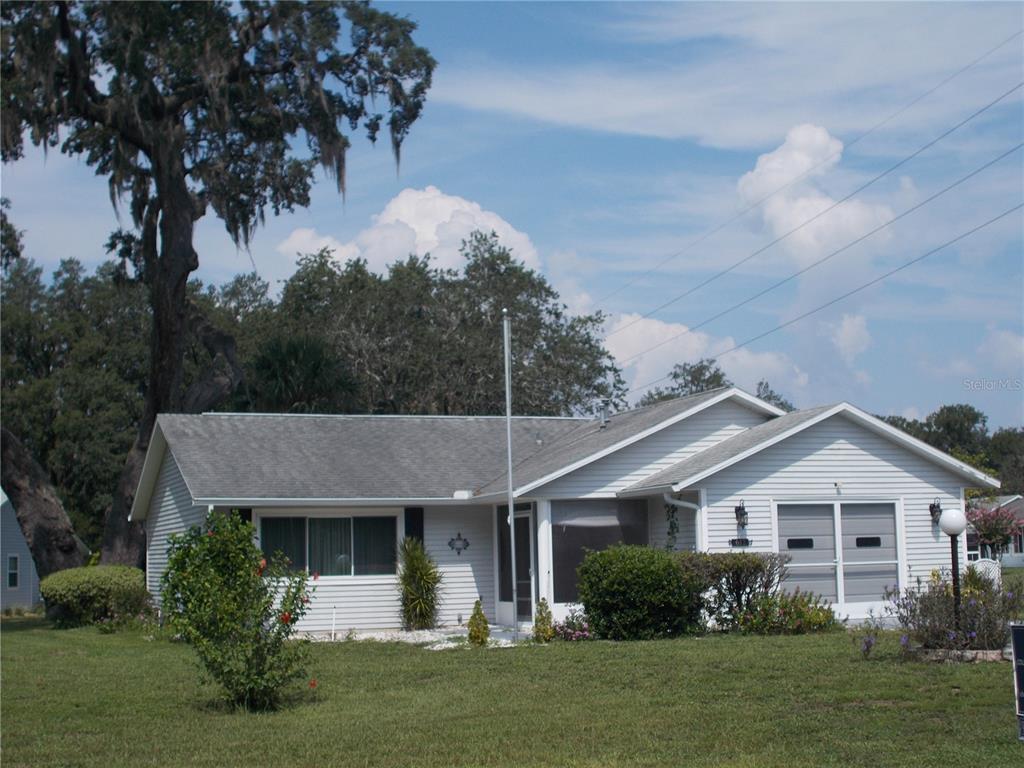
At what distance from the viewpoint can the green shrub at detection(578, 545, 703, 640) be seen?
1756 cm

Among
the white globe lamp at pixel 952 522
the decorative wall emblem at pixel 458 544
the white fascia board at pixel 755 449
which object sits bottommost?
the decorative wall emblem at pixel 458 544

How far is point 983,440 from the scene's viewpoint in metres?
77.1

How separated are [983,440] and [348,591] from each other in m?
64.3

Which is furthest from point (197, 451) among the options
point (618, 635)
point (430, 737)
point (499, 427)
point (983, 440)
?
point (983, 440)

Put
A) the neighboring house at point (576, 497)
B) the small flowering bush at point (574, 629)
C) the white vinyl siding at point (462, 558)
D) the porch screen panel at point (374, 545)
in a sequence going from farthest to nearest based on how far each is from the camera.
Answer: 1. the white vinyl siding at point (462, 558)
2. the porch screen panel at point (374, 545)
3. the neighboring house at point (576, 497)
4. the small flowering bush at point (574, 629)

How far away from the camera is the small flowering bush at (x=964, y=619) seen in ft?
42.5

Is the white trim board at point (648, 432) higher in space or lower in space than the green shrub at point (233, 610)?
higher

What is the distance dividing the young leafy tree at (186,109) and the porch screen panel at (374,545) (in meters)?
9.56

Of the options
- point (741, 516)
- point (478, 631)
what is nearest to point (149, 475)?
point (478, 631)

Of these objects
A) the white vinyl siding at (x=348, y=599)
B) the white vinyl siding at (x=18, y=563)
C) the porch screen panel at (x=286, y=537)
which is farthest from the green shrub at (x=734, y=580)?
the white vinyl siding at (x=18, y=563)

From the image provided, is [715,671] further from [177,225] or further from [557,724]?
[177,225]

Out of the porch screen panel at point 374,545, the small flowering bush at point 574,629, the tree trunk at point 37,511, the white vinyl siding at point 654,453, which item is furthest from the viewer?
the tree trunk at point 37,511

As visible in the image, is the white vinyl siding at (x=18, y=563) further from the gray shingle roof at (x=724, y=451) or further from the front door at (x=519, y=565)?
the gray shingle roof at (x=724, y=451)

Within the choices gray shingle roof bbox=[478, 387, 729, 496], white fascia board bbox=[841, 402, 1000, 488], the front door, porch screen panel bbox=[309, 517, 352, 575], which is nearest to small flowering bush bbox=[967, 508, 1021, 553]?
white fascia board bbox=[841, 402, 1000, 488]
